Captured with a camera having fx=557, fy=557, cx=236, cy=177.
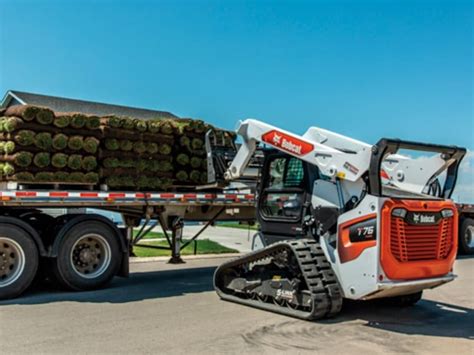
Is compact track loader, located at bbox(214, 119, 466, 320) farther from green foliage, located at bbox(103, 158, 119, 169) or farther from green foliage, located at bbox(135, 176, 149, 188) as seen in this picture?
green foliage, located at bbox(103, 158, 119, 169)

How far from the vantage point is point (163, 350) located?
19.8 ft

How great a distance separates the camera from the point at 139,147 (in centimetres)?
1068

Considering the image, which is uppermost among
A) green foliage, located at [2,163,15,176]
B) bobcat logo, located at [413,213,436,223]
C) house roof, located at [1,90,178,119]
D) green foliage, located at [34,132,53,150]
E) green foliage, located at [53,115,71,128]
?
house roof, located at [1,90,178,119]

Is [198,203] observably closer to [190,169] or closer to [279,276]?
[190,169]

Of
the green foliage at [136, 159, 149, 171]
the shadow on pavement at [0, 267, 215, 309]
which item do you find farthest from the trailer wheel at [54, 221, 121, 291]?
the green foliage at [136, 159, 149, 171]

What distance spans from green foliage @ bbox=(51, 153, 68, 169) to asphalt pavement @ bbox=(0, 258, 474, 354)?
220 centimetres

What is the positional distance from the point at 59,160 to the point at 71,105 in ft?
64.2

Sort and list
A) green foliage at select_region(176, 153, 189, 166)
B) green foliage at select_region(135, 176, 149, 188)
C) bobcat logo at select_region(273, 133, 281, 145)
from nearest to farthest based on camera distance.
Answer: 1. bobcat logo at select_region(273, 133, 281, 145)
2. green foliage at select_region(135, 176, 149, 188)
3. green foliage at select_region(176, 153, 189, 166)

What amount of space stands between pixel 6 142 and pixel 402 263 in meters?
6.69

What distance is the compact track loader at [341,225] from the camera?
727 centimetres

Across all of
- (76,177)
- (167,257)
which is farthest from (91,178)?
(167,257)

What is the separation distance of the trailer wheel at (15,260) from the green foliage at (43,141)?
4.79 feet

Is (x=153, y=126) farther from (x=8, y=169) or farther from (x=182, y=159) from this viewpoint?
(x=8, y=169)

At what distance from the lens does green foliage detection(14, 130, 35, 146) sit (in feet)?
30.7
